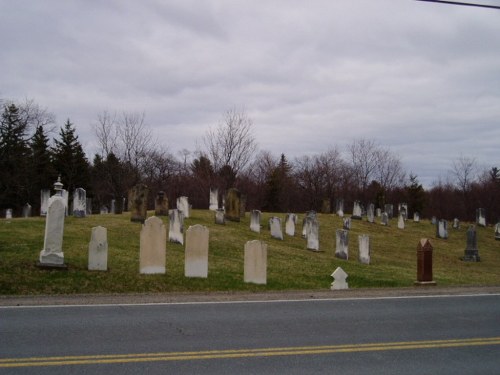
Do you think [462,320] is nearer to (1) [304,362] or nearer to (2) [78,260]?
(1) [304,362]

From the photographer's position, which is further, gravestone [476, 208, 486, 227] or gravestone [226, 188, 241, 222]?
gravestone [476, 208, 486, 227]

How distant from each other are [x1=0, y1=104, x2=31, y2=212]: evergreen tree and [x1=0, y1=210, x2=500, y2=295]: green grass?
27268 mm

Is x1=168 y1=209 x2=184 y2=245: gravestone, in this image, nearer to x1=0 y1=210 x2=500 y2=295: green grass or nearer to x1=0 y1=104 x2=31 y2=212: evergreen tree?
x1=0 y1=210 x2=500 y2=295: green grass

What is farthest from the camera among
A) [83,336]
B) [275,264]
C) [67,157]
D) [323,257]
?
[67,157]

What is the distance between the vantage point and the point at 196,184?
193 feet

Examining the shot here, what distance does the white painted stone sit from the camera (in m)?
13.4

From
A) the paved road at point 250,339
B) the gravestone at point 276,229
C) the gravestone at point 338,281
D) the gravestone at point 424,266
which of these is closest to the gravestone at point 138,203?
the gravestone at point 276,229

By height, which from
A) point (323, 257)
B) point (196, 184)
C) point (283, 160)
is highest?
point (283, 160)

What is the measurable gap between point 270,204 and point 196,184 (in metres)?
11.3

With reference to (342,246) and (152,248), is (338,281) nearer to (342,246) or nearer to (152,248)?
(152,248)

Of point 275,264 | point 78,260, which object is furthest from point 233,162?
point 78,260

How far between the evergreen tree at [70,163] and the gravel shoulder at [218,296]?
4545cm

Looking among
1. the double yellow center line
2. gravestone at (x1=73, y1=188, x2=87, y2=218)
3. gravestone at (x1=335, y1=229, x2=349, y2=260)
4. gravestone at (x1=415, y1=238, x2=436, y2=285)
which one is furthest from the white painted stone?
gravestone at (x1=335, y1=229, x2=349, y2=260)

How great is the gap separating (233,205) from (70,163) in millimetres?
34045
